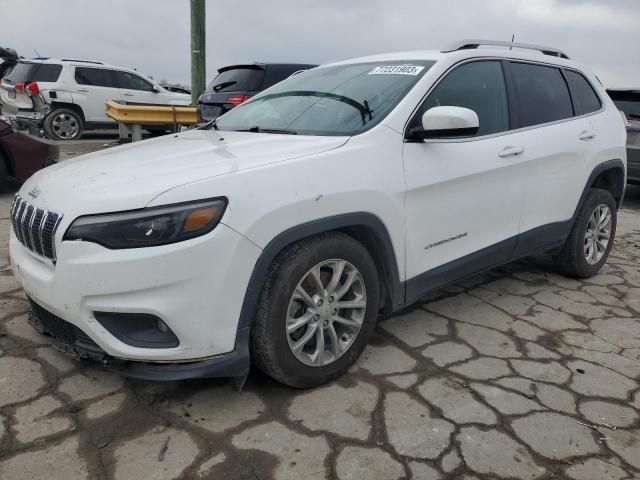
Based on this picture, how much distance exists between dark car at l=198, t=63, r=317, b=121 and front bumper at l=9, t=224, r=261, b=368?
6.12 m

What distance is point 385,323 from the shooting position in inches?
134

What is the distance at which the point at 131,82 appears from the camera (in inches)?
483

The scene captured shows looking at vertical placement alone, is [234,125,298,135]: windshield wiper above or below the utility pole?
below

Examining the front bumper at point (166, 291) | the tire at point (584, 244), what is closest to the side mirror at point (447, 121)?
the front bumper at point (166, 291)

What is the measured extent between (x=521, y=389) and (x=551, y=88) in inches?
88.5

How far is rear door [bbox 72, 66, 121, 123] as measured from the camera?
11.4 metres

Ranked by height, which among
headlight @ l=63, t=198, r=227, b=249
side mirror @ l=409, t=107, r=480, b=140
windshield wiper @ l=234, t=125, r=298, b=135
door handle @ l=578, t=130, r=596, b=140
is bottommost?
headlight @ l=63, t=198, r=227, b=249

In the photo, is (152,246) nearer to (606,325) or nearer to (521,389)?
(521,389)

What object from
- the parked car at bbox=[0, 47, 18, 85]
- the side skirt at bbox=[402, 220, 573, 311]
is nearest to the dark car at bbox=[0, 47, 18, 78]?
the parked car at bbox=[0, 47, 18, 85]

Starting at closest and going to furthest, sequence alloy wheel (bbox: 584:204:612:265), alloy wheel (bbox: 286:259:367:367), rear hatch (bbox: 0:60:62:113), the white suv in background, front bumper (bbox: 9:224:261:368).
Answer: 1. front bumper (bbox: 9:224:261:368)
2. alloy wheel (bbox: 286:259:367:367)
3. alloy wheel (bbox: 584:204:612:265)
4. rear hatch (bbox: 0:60:62:113)
5. the white suv in background

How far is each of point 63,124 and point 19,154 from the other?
5.62 metres

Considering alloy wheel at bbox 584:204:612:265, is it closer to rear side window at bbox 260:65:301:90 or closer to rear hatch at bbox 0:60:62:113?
rear side window at bbox 260:65:301:90

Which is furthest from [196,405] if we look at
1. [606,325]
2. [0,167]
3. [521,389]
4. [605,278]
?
[0,167]

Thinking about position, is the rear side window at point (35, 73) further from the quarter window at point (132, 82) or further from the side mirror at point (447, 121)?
the side mirror at point (447, 121)
